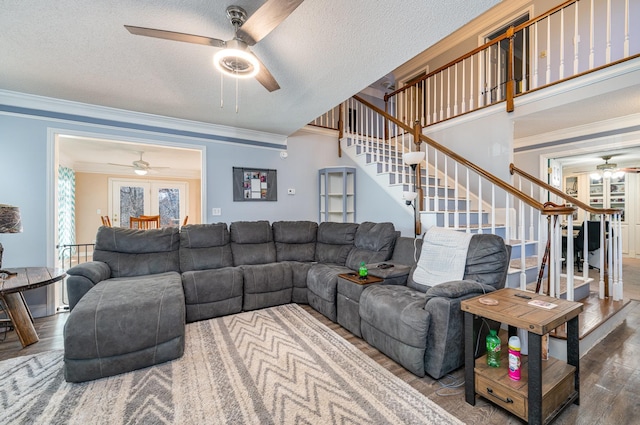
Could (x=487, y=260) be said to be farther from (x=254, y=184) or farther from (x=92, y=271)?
(x=92, y=271)

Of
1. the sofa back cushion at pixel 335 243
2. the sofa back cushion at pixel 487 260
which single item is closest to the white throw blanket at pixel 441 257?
the sofa back cushion at pixel 487 260

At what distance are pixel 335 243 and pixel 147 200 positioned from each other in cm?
634

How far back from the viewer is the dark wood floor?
4.98ft

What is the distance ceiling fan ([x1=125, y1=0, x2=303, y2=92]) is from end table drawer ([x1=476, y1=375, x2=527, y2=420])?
7.71 feet

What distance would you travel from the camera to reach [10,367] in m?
2.03

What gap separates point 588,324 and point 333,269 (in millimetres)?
2340

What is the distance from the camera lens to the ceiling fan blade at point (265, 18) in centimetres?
136

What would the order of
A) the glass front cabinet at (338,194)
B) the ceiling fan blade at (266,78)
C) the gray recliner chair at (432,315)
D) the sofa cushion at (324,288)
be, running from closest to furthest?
1. the gray recliner chair at (432,315)
2. the ceiling fan blade at (266,78)
3. the sofa cushion at (324,288)
4. the glass front cabinet at (338,194)

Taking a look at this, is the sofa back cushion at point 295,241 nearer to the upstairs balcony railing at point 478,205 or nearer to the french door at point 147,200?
the upstairs balcony railing at point 478,205

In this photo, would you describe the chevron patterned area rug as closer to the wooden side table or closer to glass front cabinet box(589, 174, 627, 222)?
the wooden side table

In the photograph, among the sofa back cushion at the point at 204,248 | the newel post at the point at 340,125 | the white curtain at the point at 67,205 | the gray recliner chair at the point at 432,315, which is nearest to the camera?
the gray recliner chair at the point at 432,315

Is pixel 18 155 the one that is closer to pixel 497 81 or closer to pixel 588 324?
pixel 588 324

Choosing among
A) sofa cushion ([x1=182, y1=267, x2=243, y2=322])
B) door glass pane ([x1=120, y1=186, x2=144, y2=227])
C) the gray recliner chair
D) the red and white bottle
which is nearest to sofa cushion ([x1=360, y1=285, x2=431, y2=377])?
the gray recliner chair

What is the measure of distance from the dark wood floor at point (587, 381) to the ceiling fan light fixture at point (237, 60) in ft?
7.83
